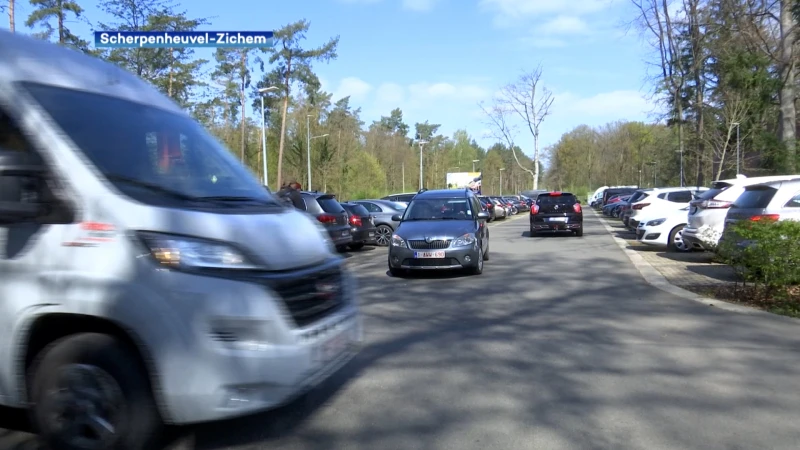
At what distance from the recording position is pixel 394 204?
25547mm

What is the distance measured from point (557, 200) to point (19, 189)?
828 inches

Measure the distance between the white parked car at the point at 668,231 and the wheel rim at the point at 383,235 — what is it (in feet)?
27.9

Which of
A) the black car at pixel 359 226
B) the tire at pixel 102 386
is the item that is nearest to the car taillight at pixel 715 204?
the black car at pixel 359 226

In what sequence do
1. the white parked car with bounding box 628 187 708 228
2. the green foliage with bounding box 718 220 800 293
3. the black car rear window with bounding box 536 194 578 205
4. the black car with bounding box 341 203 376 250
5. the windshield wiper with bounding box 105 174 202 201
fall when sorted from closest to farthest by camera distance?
1. the windshield wiper with bounding box 105 174 202 201
2. the green foliage with bounding box 718 220 800 293
3. the black car with bounding box 341 203 376 250
4. the white parked car with bounding box 628 187 708 228
5. the black car rear window with bounding box 536 194 578 205

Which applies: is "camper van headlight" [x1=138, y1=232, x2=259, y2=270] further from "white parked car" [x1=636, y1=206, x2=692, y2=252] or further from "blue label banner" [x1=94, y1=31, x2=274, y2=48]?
"white parked car" [x1=636, y1=206, x2=692, y2=252]

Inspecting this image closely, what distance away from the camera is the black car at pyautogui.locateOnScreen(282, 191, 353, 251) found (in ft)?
54.1

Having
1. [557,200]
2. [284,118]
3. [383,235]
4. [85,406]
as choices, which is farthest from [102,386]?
[284,118]

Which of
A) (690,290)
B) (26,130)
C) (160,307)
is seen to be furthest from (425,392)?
(690,290)

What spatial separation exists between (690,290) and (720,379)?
16.5 ft

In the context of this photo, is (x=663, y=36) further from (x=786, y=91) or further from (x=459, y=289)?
(x=459, y=289)

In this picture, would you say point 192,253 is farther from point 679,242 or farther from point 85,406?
point 679,242

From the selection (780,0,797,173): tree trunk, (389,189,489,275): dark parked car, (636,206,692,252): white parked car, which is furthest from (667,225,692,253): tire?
(780,0,797,173): tree trunk

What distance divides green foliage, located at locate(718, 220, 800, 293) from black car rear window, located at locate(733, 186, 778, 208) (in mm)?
2032

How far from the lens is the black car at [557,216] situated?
22938 mm
